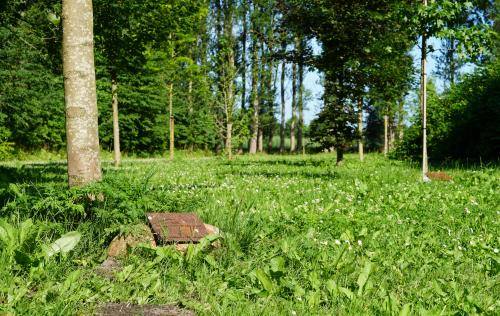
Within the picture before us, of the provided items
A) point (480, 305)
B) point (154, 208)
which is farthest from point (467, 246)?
point (154, 208)

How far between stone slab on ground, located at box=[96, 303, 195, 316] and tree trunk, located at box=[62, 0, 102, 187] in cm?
261

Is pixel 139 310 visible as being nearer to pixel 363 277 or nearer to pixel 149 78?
pixel 363 277

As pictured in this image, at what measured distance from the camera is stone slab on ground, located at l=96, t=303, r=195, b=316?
3283 millimetres

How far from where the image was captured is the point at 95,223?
15.8 feet

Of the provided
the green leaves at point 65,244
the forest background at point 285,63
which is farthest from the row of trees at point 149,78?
the green leaves at point 65,244

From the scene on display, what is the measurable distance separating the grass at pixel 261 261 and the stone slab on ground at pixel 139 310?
7 centimetres

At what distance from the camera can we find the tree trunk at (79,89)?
5570 mm

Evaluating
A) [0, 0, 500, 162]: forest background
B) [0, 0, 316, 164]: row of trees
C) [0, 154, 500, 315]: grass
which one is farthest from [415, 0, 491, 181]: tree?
[0, 0, 316, 164]: row of trees

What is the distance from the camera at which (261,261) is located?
4535mm

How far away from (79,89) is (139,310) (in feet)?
10.3

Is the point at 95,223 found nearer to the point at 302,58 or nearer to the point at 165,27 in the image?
the point at 302,58

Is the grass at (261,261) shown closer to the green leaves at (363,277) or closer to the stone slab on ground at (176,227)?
the green leaves at (363,277)

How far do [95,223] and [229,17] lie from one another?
3716cm

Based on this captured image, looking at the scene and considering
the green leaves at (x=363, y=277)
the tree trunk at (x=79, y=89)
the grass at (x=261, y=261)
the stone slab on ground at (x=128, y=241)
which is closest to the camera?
the grass at (x=261, y=261)
